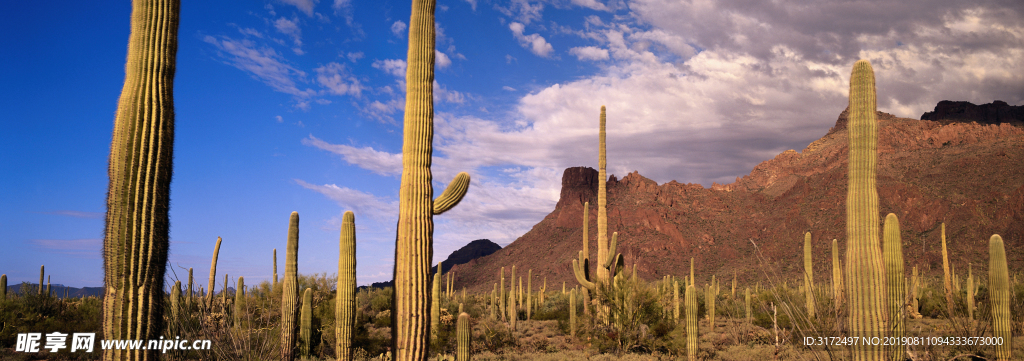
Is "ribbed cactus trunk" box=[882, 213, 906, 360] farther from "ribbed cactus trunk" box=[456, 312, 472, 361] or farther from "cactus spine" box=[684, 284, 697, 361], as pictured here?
"ribbed cactus trunk" box=[456, 312, 472, 361]

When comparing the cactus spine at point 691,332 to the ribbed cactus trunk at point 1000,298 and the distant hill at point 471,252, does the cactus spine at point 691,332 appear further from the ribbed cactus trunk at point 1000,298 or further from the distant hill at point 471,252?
the distant hill at point 471,252

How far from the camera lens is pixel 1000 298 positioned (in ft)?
32.7

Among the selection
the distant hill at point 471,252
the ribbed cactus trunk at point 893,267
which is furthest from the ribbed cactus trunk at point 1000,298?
the distant hill at point 471,252

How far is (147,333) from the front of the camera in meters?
4.40

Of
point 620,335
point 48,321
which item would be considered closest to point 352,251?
point 620,335

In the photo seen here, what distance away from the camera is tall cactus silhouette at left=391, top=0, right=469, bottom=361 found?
18.8 ft

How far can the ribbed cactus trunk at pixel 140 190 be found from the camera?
171 inches

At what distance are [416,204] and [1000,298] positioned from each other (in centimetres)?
1138

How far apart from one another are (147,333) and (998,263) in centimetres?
1342

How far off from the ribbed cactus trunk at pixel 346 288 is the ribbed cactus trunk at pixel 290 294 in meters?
1.72

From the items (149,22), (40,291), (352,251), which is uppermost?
(149,22)

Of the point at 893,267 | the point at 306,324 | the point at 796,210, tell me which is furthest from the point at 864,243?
the point at 796,210

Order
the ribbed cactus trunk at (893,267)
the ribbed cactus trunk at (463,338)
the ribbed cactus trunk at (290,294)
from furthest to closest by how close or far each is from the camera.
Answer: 1. the ribbed cactus trunk at (290,294)
2. the ribbed cactus trunk at (463,338)
3. the ribbed cactus trunk at (893,267)

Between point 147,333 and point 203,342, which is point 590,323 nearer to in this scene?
point 203,342
